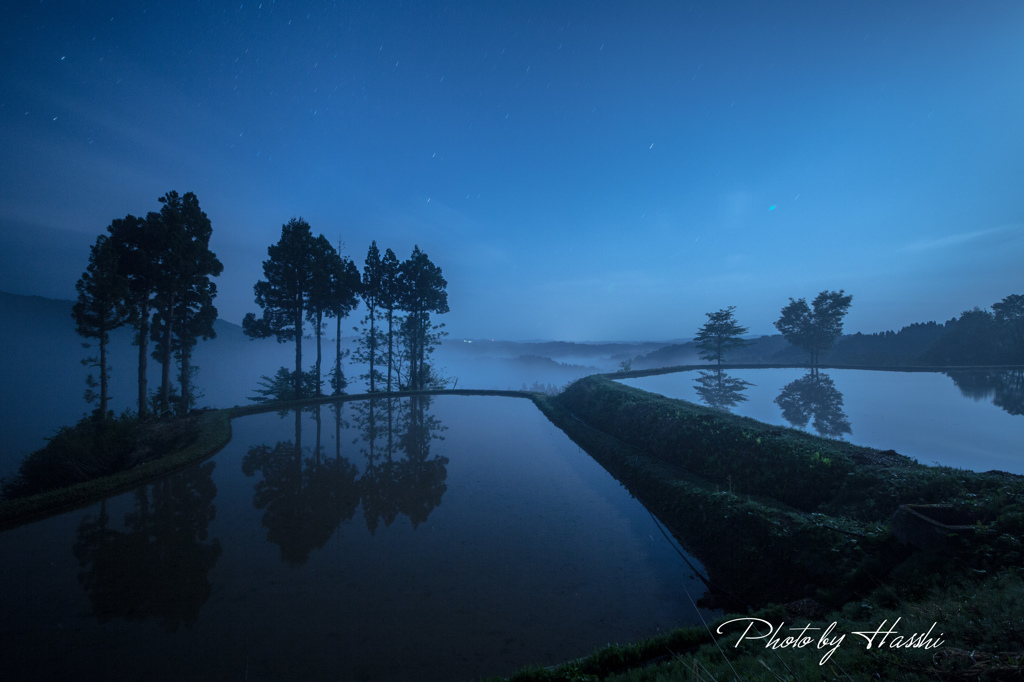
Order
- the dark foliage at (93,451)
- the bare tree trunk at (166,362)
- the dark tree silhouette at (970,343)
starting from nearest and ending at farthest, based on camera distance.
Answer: the dark foliage at (93,451) < the bare tree trunk at (166,362) < the dark tree silhouette at (970,343)

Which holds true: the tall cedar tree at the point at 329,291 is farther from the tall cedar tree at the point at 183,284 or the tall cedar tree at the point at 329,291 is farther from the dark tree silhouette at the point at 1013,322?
the dark tree silhouette at the point at 1013,322

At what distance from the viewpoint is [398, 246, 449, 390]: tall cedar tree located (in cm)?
2977

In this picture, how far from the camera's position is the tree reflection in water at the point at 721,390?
22.6 meters

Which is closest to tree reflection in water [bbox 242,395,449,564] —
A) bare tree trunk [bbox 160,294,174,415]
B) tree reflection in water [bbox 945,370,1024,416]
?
bare tree trunk [bbox 160,294,174,415]

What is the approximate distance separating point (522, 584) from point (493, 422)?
13941 mm

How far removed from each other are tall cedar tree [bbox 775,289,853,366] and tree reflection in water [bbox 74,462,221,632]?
56599 mm

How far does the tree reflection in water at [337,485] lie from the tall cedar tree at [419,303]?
13.8 meters

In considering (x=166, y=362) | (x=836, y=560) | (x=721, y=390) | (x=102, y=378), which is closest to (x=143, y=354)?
(x=102, y=378)

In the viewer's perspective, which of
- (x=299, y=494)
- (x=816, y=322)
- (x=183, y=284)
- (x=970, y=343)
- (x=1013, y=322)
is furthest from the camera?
(x=816, y=322)

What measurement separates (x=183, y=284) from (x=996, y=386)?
4966 centimetres

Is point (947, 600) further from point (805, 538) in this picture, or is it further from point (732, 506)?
point (732, 506)

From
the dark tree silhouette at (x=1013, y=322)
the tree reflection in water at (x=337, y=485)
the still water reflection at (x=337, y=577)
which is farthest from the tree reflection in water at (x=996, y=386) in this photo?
the tree reflection in water at (x=337, y=485)

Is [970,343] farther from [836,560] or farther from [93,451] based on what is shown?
[93,451]

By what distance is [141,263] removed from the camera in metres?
16.0
